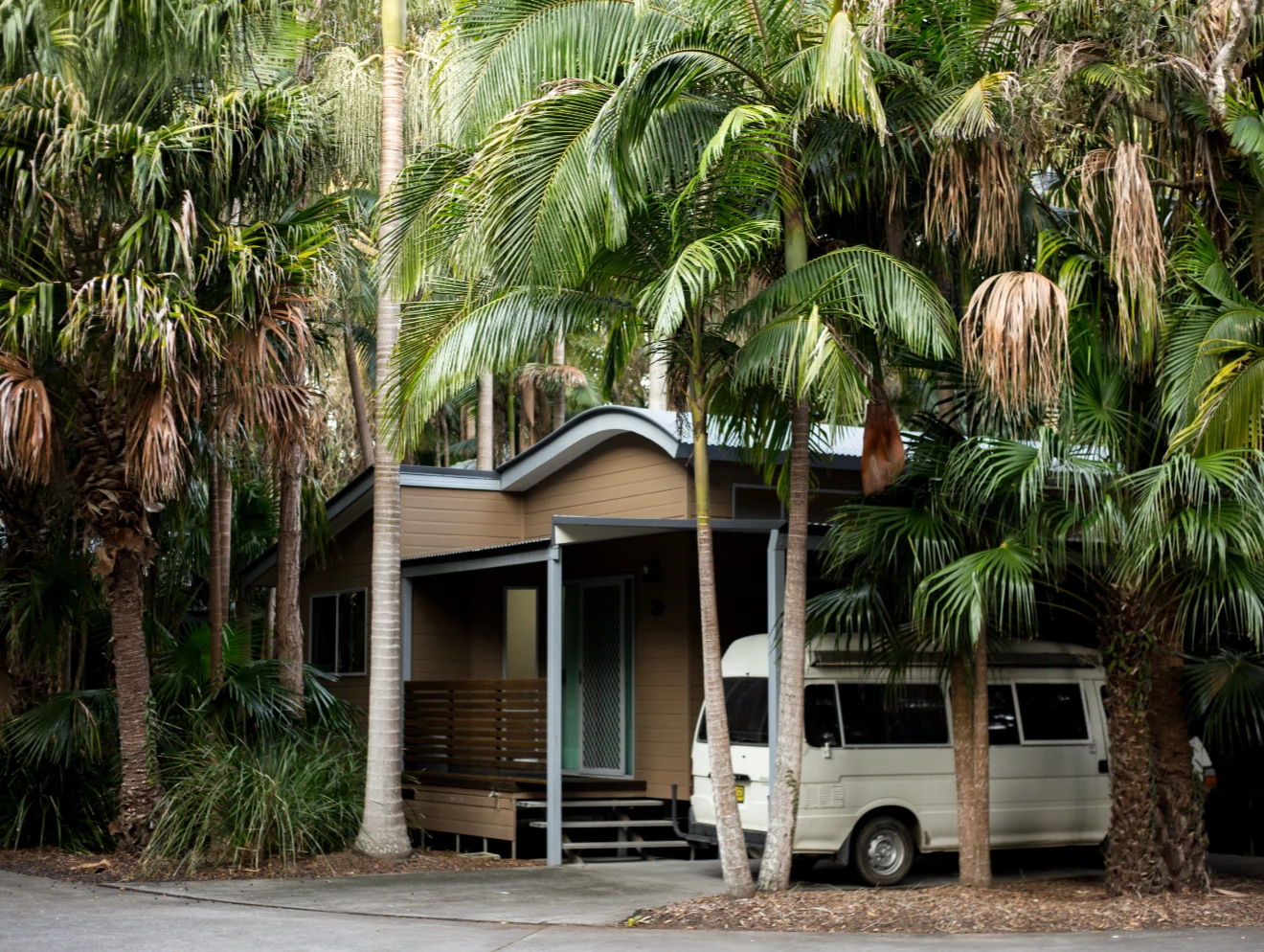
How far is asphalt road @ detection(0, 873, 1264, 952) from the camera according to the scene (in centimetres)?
893

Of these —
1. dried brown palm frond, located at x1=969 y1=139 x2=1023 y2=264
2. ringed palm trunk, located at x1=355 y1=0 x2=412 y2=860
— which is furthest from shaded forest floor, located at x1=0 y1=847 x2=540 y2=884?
dried brown palm frond, located at x1=969 y1=139 x2=1023 y2=264

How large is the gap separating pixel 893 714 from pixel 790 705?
178 centimetres

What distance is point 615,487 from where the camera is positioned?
15656mm

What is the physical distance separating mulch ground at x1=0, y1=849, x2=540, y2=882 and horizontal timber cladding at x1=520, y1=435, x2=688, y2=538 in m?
3.86

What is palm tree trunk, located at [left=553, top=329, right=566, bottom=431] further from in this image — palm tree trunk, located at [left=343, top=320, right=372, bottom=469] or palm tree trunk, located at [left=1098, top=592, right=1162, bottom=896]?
palm tree trunk, located at [left=1098, top=592, right=1162, bottom=896]

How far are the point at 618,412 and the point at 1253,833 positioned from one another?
25.2 ft

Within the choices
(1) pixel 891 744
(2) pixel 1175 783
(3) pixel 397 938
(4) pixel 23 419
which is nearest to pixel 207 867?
(3) pixel 397 938

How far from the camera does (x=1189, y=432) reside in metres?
9.56

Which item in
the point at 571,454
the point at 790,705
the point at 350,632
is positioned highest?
the point at 571,454

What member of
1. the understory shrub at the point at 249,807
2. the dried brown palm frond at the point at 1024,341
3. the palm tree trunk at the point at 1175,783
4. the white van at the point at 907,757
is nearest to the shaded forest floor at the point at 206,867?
the understory shrub at the point at 249,807

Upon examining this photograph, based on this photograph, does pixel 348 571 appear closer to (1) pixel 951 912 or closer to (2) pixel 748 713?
(2) pixel 748 713

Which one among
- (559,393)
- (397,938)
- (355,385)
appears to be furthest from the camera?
(559,393)

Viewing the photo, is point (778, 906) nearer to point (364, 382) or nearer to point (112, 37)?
point (112, 37)

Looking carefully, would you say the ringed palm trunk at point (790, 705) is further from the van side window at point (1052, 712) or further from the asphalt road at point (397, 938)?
the van side window at point (1052, 712)
